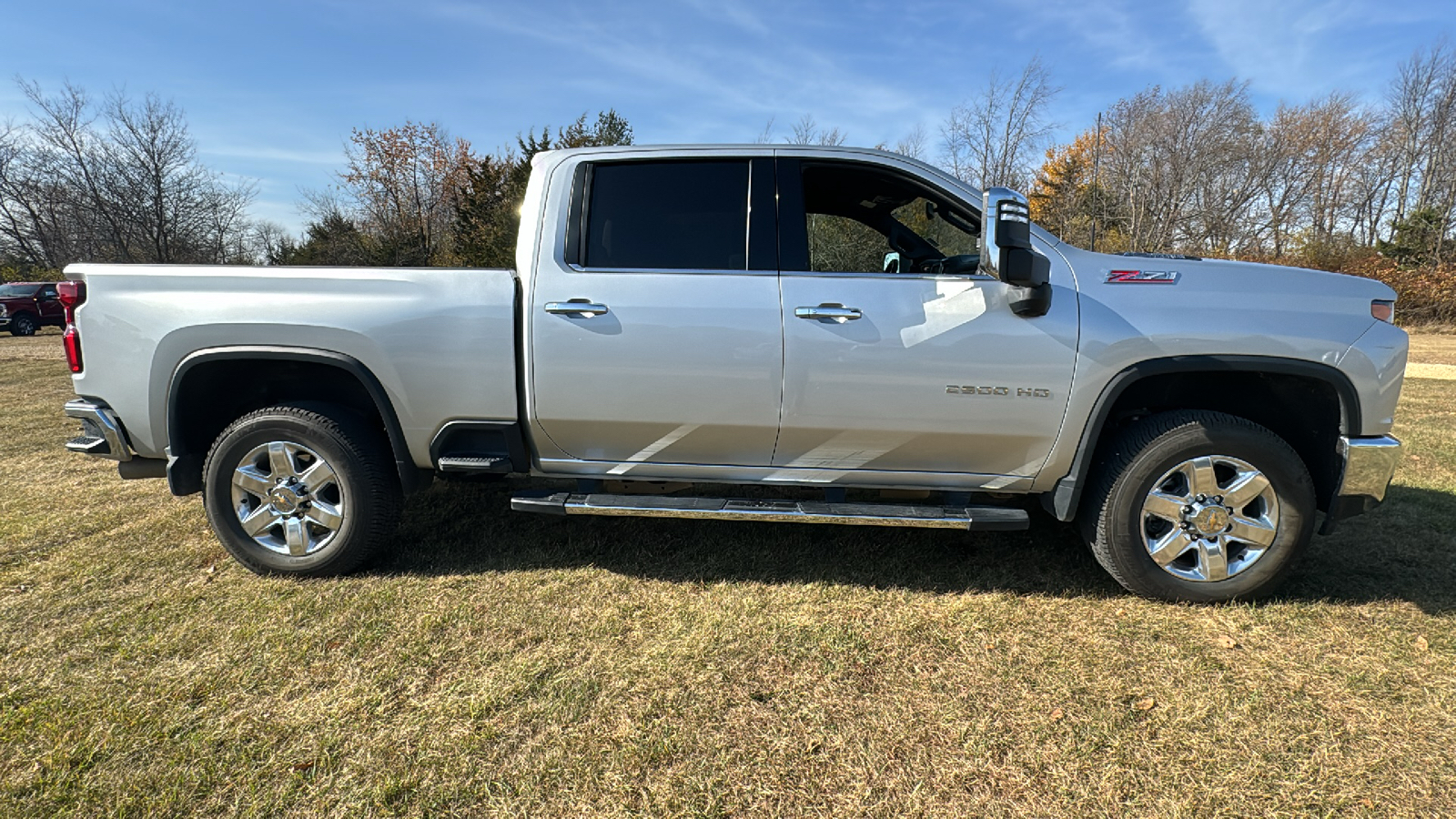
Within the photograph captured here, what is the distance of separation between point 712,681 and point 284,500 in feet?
7.17

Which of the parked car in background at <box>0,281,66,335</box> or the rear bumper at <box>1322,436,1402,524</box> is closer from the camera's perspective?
the rear bumper at <box>1322,436,1402,524</box>

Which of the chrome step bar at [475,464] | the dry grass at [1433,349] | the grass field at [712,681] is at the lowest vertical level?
the grass field at [712,681]

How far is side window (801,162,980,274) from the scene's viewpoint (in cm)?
321

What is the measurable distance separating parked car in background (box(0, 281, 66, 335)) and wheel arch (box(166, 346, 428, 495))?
2180 centimetres

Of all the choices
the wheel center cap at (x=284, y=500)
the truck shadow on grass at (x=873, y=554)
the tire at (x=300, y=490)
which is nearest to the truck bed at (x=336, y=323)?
the tire at (x=300, y=490)

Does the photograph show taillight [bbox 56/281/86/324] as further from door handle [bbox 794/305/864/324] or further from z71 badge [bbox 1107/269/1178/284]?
z71 badge [bbox 1107/269/1178/284]

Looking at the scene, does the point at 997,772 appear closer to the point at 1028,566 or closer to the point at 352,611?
the point at 1028,566

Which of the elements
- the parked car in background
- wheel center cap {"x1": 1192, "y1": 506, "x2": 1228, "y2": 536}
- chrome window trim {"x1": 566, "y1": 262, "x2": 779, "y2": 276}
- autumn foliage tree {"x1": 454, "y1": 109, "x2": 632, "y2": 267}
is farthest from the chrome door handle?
the parked car in background

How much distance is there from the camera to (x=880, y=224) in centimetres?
373

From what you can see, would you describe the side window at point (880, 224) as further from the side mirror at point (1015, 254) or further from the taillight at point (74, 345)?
the taillight at point (74, 345)

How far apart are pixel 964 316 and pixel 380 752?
2611 millimetres

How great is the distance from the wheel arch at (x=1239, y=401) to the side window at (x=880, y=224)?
888mm

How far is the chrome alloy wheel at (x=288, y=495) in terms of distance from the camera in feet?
10.5

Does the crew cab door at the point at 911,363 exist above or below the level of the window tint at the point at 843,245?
below
